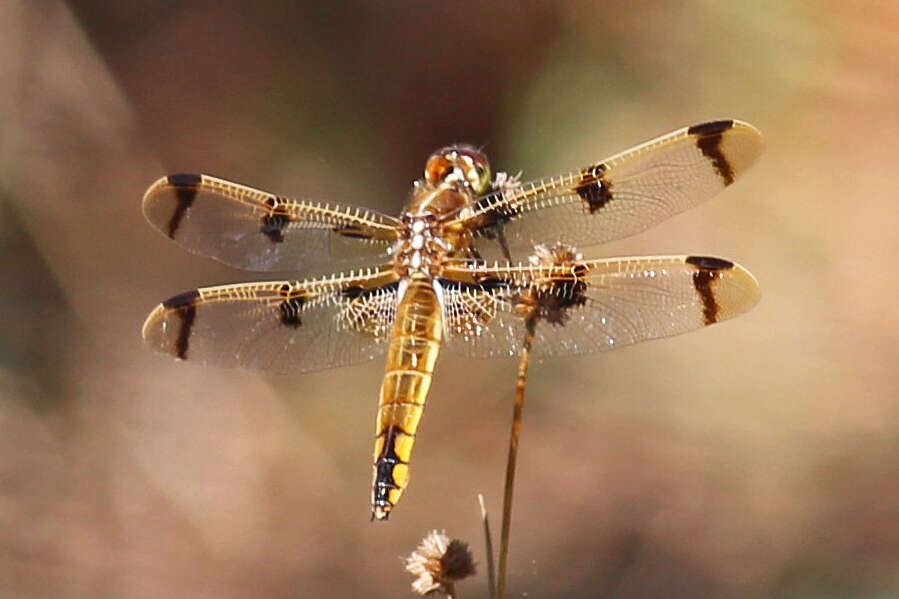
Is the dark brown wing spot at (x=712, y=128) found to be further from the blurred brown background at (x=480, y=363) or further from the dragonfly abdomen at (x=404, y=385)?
the blurred brown background at (x=480, y=363)

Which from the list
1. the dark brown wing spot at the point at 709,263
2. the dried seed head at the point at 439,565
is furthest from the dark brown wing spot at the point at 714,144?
the dried seed head at the point at 439,565

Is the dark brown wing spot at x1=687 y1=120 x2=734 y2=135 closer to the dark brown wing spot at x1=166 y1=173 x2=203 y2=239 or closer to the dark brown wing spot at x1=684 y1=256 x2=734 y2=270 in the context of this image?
the dark brown wing spot at x1=684 y1=256 x2=734 y2=270

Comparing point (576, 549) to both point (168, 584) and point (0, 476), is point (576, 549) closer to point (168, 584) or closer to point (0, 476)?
point (168, 584)

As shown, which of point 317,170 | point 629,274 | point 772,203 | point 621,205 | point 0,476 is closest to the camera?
point 629,274

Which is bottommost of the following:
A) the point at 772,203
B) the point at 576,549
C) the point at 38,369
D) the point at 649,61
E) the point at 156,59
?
the point at 576,549

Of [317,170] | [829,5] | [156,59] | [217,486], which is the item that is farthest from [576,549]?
[156,59]

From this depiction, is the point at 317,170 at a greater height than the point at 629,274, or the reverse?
the point at 317,170

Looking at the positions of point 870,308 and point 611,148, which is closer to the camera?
point 870,308
